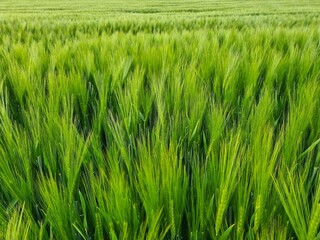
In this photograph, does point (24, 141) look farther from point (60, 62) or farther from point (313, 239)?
point (60, 62)

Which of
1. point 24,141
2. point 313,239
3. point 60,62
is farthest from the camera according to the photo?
point 60,62

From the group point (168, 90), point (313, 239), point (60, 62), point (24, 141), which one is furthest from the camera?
point (60, 62)

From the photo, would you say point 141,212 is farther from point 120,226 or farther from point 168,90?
point 168,90

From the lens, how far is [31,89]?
2.77ft

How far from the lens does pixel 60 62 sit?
119cm

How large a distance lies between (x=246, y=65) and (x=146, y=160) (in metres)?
0.71

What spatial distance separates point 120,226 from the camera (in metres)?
0.39

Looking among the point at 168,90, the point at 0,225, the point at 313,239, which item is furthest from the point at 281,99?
the point at 0,225

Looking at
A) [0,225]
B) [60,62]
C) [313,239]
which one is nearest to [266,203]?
[313,239]

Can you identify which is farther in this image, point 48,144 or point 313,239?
point 48,144

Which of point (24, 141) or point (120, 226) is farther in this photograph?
point (24, 141)

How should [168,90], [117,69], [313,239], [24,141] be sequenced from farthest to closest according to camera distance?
1. [117,69]
2. [168,90]
3. [24,141]
4. [313,239]

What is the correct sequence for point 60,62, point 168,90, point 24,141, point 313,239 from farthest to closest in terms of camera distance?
point 60,62
point 168,90
point 24,141
point 313,239

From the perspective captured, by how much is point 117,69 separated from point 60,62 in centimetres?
34
